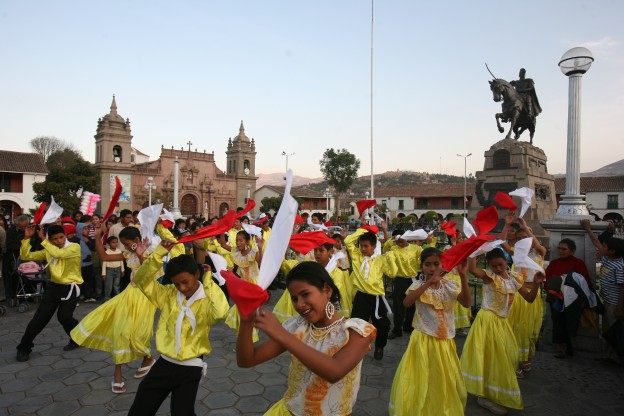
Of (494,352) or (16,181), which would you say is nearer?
(494,352)

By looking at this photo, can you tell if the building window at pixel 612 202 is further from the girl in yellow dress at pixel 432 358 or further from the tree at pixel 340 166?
the girl in yellow dress at pixel 432 358

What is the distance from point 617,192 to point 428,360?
54314 millimetres

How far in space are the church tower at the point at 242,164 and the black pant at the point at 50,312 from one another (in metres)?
52.6

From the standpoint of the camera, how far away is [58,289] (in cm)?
550

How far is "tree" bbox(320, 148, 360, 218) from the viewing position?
4847 cm

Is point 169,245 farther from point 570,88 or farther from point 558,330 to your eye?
point 570,88

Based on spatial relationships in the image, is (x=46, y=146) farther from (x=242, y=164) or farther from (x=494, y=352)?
(x=494, y=352)

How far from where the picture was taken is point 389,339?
6.67m

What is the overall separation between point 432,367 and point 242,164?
187 feet

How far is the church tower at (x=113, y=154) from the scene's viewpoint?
4559 cm

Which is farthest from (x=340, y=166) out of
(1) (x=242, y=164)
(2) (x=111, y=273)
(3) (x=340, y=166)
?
(2) (x=111, y=273)

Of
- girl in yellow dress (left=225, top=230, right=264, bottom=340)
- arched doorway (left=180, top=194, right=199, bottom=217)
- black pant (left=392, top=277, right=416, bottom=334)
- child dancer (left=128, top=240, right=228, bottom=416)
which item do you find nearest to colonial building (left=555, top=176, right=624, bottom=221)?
arched doorway (left=180, top=194, right=199, bottom=217)

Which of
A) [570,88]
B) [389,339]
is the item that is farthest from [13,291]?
[570,88]

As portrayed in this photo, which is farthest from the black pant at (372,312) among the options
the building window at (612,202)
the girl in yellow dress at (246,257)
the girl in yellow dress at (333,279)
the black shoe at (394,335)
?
the building window at (612,202)
